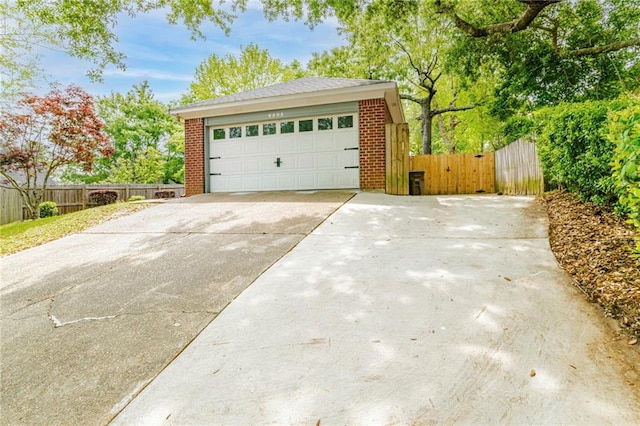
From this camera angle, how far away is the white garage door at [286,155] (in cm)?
891

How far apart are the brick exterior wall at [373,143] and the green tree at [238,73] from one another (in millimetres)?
15519

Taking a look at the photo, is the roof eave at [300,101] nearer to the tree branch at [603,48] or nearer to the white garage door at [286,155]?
the white garage door at [286,155]

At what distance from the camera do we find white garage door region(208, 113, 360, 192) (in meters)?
8.91

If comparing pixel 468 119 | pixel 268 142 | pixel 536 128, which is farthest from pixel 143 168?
pixel 536 128

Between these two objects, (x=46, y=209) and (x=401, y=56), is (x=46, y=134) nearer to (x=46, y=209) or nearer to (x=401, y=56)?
(x=46, y=209)

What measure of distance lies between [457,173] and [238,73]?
17933 mm

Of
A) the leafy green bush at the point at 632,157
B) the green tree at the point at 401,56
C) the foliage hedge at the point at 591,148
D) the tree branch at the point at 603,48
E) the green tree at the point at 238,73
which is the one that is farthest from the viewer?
the green tree at the point at 238,73

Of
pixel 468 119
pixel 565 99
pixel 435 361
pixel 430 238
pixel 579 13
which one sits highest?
pixel 579 13

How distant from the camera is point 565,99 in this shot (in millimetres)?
11602

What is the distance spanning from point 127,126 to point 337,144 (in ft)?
84.5

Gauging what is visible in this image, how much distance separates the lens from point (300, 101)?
29.7 ft

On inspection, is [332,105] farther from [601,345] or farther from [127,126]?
[127,126]

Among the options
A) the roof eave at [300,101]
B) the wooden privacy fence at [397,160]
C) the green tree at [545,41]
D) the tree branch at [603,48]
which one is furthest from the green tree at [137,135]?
the tree branch at [603,48]

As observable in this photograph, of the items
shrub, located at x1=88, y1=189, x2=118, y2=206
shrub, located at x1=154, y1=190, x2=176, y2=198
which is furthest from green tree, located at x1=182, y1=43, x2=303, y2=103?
shrub, located at x1=88, y1=189, x2=118, y2=206
